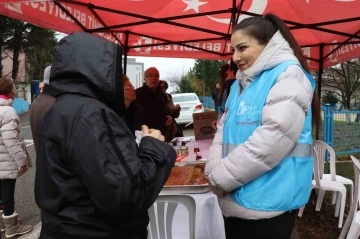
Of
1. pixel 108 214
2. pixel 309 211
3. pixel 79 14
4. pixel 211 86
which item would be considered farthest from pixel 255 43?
pixel 211 86

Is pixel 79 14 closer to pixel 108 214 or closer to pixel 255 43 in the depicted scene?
pixel 255 43

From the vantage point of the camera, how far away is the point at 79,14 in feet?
15.2

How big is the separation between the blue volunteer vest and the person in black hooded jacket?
18.8 inches

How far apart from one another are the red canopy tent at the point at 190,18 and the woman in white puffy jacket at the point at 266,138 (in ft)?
7.07

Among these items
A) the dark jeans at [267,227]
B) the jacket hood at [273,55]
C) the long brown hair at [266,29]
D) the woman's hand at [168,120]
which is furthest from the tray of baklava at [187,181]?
the woman's hand at [168,120]

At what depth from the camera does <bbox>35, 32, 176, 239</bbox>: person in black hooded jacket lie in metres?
1.25

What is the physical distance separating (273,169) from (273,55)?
53cm

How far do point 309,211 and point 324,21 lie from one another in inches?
104

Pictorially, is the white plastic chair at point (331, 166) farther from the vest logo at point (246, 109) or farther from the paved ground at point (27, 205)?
the vest logo at point (246, 109)

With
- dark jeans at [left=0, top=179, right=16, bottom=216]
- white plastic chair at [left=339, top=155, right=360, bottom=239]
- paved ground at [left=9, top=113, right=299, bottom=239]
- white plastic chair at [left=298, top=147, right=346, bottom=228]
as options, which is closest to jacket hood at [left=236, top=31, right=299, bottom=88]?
white plastic chair at [left=339, top=155, right=360, bottom=239]

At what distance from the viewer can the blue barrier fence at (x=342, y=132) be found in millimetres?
9250

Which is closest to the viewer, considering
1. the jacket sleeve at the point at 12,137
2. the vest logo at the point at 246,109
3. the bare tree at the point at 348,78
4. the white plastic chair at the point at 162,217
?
the vest logo at the point at 246,109

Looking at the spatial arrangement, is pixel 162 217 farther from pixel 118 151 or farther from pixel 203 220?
pixel 118 151

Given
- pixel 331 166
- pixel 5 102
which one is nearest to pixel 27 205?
pixel 5 102
